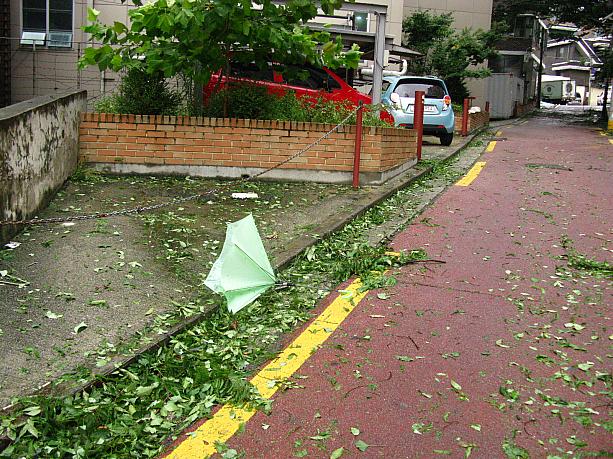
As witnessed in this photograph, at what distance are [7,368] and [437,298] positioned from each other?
3198mm

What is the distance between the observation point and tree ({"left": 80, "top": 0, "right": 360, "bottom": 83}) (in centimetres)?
895

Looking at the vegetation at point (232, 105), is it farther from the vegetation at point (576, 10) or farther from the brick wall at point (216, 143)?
the vegetation at point (576, 10)

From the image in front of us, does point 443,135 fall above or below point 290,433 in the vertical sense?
above

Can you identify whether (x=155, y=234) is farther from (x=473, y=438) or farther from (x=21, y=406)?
(x=473, y=438)

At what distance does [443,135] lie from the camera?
18.0m

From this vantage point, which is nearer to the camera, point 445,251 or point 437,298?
point 437,298

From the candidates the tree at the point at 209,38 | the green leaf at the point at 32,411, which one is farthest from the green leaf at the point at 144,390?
the tree at the point at 209,38

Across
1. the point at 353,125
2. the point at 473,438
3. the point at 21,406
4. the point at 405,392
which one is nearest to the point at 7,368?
the point at 21,406

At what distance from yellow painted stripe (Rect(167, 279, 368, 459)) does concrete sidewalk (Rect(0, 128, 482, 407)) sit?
78 cm

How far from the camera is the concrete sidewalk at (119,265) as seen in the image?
4383 millimetres

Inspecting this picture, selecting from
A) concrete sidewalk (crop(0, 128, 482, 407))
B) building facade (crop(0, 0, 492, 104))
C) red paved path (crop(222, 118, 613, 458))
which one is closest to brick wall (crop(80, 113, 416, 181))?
concrete sidewalk (crop(0, 128, 482, 407))

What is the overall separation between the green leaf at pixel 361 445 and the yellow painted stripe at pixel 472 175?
27.4 ft

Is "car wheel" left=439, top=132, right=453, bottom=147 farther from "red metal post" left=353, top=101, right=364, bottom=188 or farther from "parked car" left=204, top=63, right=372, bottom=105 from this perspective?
"red metal post" left=353, top=101, right=364, bottom=188

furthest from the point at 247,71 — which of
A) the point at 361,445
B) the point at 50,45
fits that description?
the point at 50,45
